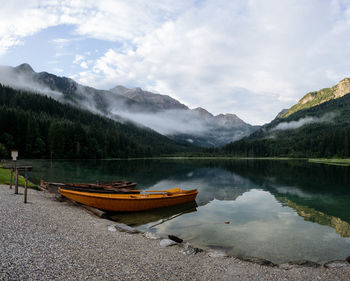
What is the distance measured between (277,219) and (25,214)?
23881 millimetres

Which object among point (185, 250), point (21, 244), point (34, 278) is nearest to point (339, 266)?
point (185, 250)

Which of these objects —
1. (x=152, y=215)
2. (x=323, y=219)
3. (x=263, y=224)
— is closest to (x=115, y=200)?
(x=152, y=215)

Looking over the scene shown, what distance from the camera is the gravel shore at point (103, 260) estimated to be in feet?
31.0

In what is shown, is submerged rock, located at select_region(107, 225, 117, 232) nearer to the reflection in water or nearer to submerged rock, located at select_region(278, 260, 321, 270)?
submerged rock, located at select_region(278, 260, 321, 270)

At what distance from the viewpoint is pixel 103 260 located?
11000 millimetres

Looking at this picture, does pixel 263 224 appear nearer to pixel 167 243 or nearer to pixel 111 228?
pixel 167 243

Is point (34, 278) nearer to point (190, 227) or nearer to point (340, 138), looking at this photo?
point (190, 227)

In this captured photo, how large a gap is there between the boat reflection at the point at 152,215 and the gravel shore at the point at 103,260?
6.82 metres

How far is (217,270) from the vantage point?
36.8ft

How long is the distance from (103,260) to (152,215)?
14485 millimetres

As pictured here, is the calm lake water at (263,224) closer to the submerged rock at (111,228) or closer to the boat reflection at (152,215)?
the boat reflection at (152,215)

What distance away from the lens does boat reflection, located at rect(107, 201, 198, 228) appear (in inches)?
898

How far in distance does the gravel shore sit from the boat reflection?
682 cm

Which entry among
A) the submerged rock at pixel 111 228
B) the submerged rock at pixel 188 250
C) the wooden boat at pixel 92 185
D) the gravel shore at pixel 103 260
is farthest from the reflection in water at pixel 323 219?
the wooden boat at pixel 92 185
